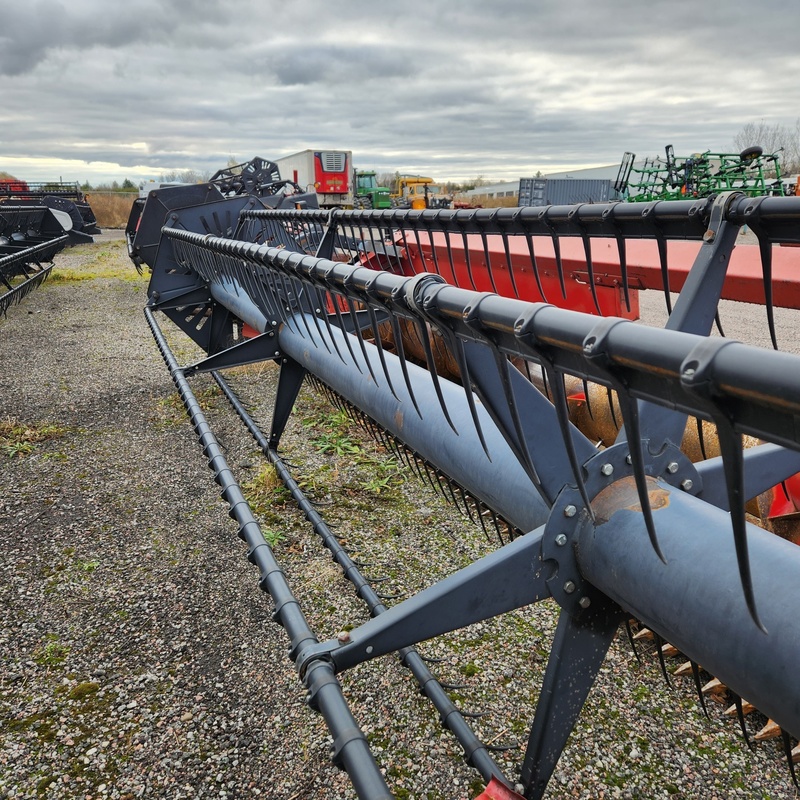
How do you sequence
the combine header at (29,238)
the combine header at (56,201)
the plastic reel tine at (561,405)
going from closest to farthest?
the plastic reel tine at (561,405)
the combine header at (29,238)
the combine header at (56,201)

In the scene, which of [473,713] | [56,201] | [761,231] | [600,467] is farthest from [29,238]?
[600,467]

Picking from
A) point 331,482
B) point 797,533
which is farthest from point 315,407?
point 797,533

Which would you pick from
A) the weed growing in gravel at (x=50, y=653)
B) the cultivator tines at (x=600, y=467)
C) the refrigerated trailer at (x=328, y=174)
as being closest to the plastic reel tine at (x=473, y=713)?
the cultivator tines at (x=600, y=467)

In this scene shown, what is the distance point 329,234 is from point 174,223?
2.33 meters

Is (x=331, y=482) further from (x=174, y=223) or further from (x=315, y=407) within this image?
(x=174, y=223)

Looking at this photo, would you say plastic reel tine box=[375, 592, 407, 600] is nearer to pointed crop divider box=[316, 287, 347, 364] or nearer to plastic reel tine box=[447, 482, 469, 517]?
plastic reel tine box=[447, 482, 469, 517]

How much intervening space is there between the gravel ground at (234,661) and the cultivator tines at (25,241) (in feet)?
22.1

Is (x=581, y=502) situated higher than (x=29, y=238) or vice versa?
(x=29, y=238)

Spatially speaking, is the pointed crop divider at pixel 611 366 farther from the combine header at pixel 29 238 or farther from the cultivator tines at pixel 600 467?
the combine header at pixel 29 238

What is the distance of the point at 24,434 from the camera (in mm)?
4875

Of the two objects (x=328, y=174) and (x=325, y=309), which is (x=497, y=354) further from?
(x=328, y=174)

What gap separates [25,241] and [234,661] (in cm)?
1217

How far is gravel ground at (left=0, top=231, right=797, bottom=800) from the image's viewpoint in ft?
6.70

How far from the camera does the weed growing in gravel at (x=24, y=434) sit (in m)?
4.65
